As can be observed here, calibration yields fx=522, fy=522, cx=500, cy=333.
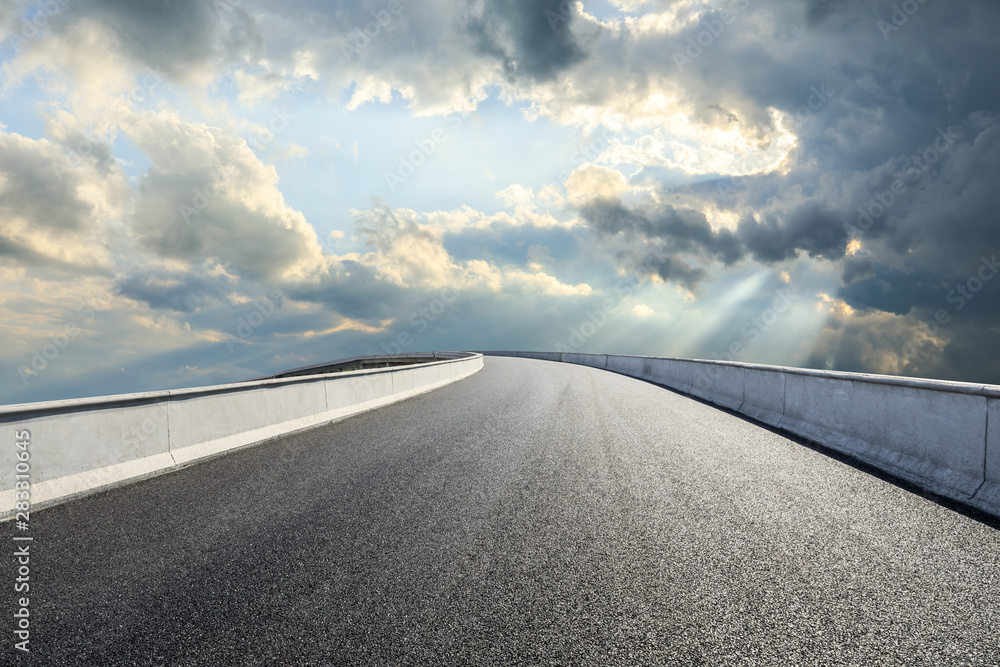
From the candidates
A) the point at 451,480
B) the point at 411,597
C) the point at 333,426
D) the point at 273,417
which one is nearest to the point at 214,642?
the point at 411,597

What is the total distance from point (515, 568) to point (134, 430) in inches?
209

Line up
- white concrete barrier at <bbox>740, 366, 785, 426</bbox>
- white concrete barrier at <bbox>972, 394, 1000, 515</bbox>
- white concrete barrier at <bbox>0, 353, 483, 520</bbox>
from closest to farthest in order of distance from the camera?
white concrete barrier at <bbox>972, 394, 1000, 515</bbox> < white concrete barrier at <bbox>0, 353, 483, 520</bbox> < white concrete barrier at <bbox>740, 366, 785, 426</bbox>

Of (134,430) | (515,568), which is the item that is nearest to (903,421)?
(515,568)

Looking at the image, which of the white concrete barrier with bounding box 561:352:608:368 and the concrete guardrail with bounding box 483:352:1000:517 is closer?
the concrete guardrail with bounding box 483:352:1000:517

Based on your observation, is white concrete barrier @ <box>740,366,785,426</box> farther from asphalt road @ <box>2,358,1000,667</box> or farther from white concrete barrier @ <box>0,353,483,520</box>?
white concrete barrier @ <box>0,353,483,520</box>

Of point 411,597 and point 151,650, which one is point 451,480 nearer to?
point 411,597

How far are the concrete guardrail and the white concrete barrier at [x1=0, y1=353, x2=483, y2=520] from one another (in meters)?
8.70

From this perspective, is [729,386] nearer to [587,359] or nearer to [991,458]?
[991,458]

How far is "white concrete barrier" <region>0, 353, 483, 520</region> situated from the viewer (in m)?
5.18

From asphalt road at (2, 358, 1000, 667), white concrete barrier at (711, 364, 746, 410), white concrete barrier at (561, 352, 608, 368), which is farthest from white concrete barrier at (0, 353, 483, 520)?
white concrete barrier at (561, 352, 608, 368)

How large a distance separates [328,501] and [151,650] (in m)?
2.41

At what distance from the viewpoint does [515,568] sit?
346 cm

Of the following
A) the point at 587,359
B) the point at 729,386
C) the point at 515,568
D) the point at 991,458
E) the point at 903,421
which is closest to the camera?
the point at 515,568

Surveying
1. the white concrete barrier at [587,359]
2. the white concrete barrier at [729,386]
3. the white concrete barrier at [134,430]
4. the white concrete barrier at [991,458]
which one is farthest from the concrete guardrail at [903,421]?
the white concrete barrier at [587,359]
